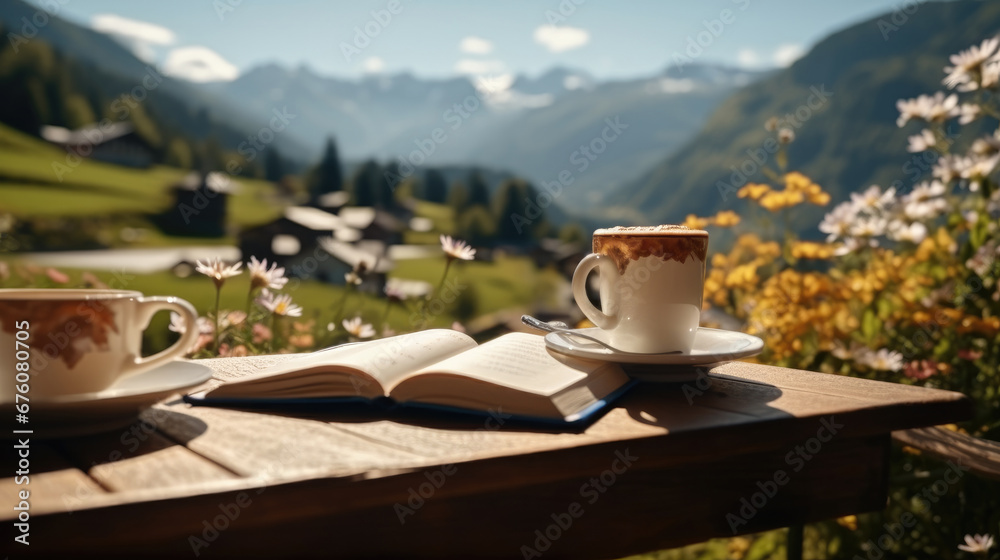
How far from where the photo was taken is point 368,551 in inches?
25.7

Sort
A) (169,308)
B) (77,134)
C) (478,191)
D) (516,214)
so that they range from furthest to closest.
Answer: (478,191)
(77,134)
(516,214)
(169,308)

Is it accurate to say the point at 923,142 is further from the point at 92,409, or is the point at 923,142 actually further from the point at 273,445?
the point at 92,409

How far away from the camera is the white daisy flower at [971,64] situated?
208 cm

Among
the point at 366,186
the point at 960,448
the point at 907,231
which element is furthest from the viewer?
the point at 366,186

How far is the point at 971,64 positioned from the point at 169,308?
2322 mm

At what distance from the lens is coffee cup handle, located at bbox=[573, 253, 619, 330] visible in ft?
3.26

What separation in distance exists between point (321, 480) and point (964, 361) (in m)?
2.07

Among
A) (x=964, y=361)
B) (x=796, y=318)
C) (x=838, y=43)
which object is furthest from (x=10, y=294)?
(x=838, y=43)

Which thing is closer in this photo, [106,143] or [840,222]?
[840,222]

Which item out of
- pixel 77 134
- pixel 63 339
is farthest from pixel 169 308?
pixel 77 134

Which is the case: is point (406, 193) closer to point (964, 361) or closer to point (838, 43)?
point (964, 361)

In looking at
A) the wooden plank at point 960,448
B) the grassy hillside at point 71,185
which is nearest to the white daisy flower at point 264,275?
the wooden plank at point 960,448

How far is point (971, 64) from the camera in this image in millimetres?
2107

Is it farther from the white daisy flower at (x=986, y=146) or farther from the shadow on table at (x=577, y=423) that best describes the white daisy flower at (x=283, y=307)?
the white daisy flower at (x=986, y=146)
